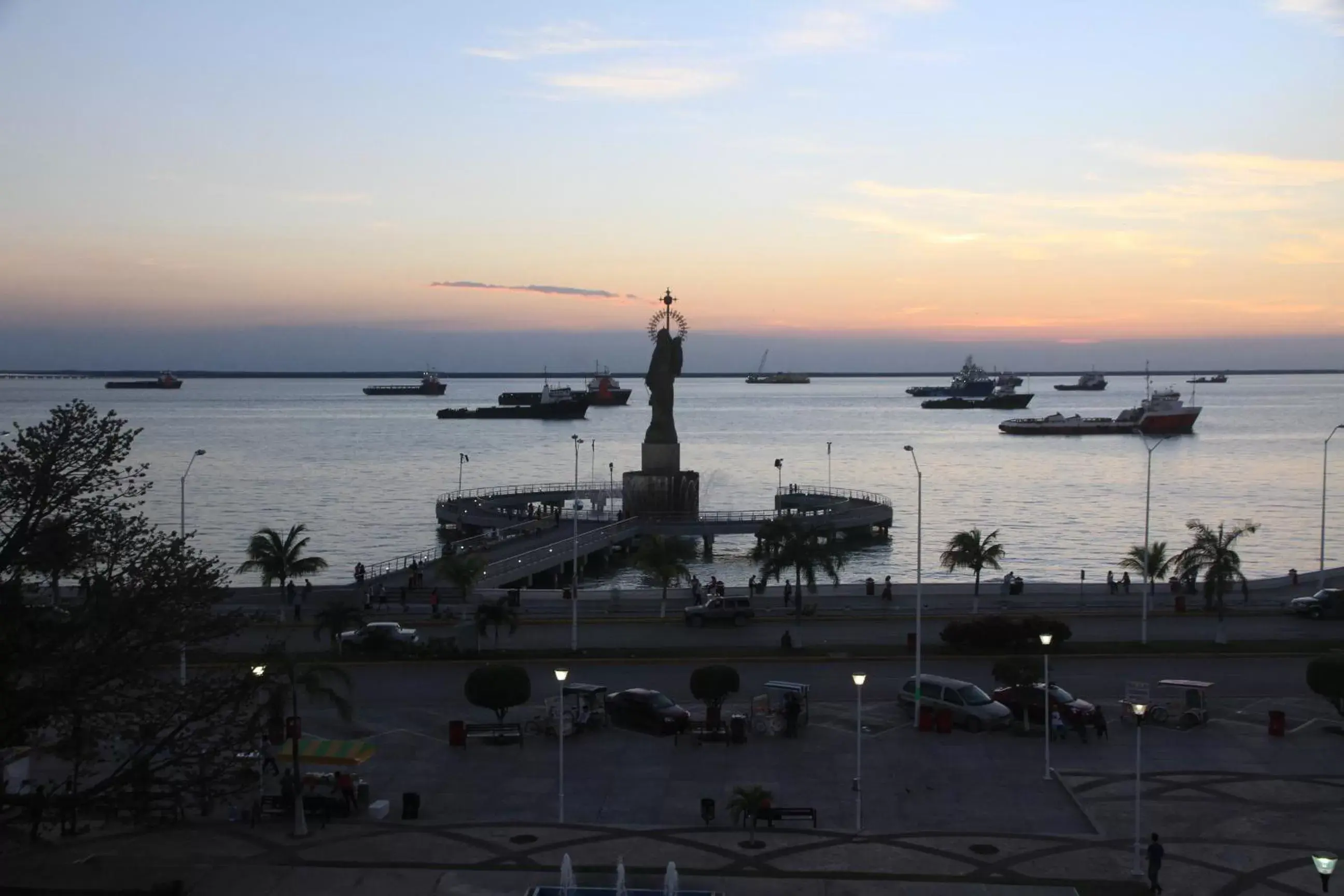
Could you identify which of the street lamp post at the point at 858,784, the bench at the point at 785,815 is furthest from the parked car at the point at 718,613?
the bench at the point at 785,815

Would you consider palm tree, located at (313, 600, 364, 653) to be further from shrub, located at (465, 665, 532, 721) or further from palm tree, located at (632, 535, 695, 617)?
palm tree, located at (632, 535, 695, 617)

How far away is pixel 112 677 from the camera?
52.5 ft

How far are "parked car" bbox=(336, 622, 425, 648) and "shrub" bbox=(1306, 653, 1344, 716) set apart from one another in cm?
2167

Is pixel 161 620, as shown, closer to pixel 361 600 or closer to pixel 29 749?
pixel 29 749

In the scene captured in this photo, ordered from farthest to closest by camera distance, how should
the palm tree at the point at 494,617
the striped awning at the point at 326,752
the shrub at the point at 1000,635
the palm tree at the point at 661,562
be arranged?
the palm tree at the point at 661,562 → the palm tree at the point at 494,617 → the shrub at the point at 1000,635 → the striped awning at the point at 326,752

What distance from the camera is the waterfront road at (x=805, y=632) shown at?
34.3 metres

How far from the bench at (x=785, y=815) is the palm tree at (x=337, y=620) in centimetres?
1541

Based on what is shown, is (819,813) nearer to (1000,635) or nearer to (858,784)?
(858,784)

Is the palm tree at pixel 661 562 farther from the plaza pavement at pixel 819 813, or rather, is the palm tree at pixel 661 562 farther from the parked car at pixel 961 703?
the parked car at pixel 961 703

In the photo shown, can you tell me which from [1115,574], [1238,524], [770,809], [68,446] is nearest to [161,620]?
[68,446]

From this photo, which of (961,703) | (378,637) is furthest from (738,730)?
(378,637)

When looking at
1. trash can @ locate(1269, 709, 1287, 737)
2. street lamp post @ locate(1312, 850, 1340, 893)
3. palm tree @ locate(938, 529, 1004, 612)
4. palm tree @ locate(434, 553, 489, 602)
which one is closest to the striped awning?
street lamp post @ locate(1312, 850, 1340, 893)

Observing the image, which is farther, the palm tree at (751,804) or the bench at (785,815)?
the bench at (785,815)

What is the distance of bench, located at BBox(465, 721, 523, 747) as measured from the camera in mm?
24828
